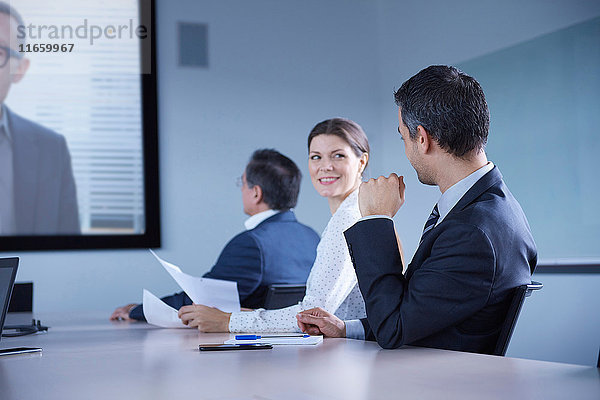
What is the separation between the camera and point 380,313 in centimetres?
147

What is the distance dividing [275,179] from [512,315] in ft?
5.30

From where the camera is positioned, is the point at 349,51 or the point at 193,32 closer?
the point at 193,32

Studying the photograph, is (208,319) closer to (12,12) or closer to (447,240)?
(447,240)

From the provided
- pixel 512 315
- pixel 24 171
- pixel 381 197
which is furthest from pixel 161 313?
pixel 24 171

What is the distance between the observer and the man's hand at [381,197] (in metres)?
1.59

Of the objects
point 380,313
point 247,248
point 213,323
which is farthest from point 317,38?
point 380,313

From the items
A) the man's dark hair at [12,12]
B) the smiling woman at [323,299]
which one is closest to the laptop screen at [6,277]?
the smiling woman at [323,299]

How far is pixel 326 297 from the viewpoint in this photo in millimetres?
1989

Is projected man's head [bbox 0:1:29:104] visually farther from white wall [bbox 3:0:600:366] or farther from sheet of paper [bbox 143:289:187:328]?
sheet of paper [bbox 143:289:187:328]

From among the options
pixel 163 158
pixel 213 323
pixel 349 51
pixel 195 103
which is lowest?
pixel 213 323

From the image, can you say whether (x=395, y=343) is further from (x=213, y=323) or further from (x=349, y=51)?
(x=349, y=51)

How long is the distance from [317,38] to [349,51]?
0.28m

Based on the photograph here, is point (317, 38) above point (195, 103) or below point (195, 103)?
above

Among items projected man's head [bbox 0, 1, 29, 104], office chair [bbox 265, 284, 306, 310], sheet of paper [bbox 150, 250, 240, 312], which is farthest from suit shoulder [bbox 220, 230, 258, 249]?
projected man's head [bbox 0, 1, 29, 104]
